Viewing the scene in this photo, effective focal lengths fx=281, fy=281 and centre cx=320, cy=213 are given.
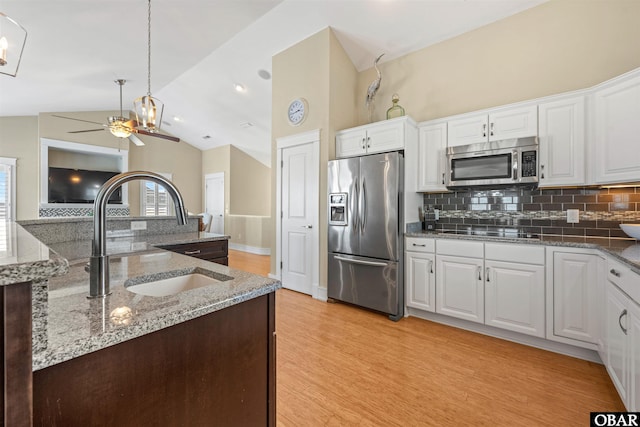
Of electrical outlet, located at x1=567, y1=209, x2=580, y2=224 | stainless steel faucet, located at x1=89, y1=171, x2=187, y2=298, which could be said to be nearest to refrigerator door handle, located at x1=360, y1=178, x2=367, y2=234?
electrical outlet, located at x1=567, y1=209, x2=580, y2=224

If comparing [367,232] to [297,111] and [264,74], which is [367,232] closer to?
[297,111]

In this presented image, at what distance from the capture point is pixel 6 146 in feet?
17.7

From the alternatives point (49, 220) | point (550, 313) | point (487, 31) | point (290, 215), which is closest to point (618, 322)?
point (550, 313)

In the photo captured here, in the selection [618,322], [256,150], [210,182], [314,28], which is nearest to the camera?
[618,322]

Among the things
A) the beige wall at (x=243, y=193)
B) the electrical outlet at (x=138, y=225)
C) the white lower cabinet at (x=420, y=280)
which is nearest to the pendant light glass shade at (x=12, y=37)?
the electrical outlet at (x=138, y=225)

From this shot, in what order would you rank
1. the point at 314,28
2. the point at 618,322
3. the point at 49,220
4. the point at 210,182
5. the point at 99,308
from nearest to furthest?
the point at 99,308 → the point at 618,322 → the point at 49,220 → the point at 314,28 → the point at 210,182

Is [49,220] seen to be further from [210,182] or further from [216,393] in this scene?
[210,182]

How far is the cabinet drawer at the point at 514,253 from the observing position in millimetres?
2238

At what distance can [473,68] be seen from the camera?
10.1 ft

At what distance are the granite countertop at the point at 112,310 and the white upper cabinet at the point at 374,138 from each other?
2.39 meters

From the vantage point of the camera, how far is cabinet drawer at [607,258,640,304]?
1365mm

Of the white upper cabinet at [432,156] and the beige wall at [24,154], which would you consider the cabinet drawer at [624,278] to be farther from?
the beige wall at [24,154]

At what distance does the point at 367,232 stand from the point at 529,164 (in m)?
1.59

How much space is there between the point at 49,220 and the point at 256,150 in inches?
226
